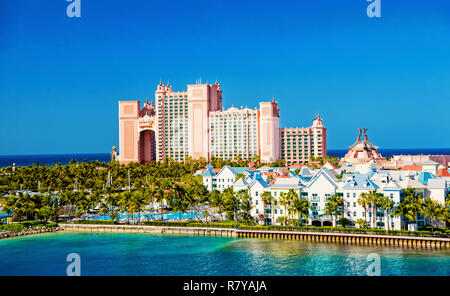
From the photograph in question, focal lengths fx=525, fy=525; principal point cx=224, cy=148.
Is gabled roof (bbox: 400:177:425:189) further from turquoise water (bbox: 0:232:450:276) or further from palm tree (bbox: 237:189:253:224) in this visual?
palm tree (bbox: 237:189:253:224)

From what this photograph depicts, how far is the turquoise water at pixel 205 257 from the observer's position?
43.6m

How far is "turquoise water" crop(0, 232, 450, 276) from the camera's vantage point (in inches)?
1716

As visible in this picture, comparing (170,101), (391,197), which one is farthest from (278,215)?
(170,101)

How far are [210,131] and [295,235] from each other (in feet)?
270

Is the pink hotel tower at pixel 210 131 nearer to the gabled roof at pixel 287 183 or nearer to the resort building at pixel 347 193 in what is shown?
the gabled roof at pixel 287 183

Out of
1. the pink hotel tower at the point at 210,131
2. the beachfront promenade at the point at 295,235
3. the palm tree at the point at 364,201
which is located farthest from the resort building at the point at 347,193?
the pink hotel tower at the point at 210,131

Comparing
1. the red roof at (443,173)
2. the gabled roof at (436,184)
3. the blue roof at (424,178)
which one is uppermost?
the red roof at (443,173)

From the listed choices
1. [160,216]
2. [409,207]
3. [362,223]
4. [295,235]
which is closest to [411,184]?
[409,207]

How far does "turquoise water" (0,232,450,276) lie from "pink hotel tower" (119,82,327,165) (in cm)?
7218

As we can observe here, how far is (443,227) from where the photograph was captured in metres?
54.3

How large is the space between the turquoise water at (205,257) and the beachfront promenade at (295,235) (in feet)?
5.07

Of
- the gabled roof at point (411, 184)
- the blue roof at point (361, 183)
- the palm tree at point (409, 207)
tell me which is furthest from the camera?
the blue roof at point (361, 183)

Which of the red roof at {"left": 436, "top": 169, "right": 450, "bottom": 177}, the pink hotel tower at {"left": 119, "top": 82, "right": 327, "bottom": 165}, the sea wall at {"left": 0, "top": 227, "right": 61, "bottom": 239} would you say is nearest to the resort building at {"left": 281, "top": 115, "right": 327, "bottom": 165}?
the pink hotel tower at {"left": 119, "top": 82, "right": 327, "bottom": 165}
